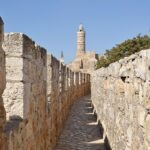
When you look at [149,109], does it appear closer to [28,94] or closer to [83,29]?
[28,94]

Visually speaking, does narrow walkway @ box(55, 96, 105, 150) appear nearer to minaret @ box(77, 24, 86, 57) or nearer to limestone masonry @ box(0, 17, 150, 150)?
limestone masonry @ box(0, 17, 150, 150)

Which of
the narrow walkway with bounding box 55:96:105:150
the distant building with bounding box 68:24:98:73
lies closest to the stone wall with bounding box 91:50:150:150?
the narrow walkway with bounding box 55:96:105:150

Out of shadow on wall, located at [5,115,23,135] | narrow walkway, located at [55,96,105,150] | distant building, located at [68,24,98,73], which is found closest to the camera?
shadow on wall, located at [5,115,23,135]

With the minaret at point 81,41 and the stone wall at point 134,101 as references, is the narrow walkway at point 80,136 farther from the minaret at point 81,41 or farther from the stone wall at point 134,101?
the minaret at point 81,41

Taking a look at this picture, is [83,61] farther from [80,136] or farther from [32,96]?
[32,96]

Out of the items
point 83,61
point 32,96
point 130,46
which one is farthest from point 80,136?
point 83,61

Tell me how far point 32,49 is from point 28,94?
0.67 m

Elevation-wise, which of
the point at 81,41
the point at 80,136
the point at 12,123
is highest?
the point at 81,41

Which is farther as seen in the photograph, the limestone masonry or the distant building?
the distant building

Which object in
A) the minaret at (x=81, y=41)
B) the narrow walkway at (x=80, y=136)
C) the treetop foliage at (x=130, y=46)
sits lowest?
the narrow walkway at (x=80, y=136)

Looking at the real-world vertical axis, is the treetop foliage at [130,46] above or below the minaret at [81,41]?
below

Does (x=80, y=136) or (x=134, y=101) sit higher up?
(x=134, y=101)

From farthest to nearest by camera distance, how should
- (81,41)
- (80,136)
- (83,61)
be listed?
(81,41)
(83,61)
(80,136)

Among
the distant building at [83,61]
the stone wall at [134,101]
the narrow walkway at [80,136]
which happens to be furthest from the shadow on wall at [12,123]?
the distant building at [83,61]
